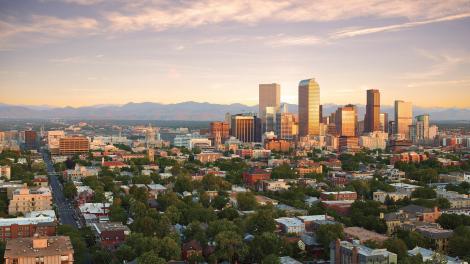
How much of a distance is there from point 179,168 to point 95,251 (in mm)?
38158

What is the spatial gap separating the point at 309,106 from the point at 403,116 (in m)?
40.7

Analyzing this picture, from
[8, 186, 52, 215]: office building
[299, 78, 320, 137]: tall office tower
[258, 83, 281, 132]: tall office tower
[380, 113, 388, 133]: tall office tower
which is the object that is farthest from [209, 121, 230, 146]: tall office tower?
[8, 186, 52, 215]: office building

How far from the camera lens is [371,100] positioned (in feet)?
481

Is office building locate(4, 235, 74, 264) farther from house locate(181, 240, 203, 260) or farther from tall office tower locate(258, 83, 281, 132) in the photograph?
tall office tower locate(258, 83, 281, 132)

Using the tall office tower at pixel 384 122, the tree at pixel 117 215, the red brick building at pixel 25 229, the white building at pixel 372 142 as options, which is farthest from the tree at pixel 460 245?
the tall office tower at pixel 384 122

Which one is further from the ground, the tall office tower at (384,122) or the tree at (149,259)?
the tall office tower at (384,122)

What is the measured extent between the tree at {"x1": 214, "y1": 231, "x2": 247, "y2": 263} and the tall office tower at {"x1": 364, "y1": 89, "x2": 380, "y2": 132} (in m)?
121

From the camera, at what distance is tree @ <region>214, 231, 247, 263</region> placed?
2906 centimetres

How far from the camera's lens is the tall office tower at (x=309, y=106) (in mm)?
134250

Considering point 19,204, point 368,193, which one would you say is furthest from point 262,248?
point 368,193

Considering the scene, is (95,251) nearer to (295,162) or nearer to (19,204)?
(19,204)

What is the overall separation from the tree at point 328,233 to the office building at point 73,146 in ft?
222

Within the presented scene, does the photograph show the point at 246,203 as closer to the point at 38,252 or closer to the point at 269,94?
the point at 38,252

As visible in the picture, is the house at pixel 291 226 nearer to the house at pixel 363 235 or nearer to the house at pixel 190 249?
the house at pixel 363 235
